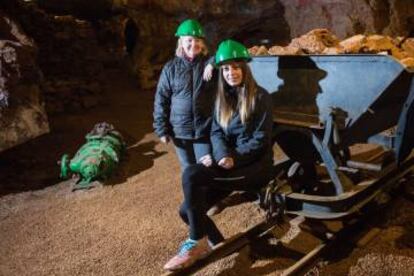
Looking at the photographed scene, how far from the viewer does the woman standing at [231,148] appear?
11.5 ft

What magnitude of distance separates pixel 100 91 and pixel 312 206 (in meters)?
9.46

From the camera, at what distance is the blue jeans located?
4.08m

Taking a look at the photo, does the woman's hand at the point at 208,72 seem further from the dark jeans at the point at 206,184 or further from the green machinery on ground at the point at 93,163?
the green machinery on ground at the point at 93,163

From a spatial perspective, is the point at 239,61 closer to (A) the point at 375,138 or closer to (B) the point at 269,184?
(B) the point at 269,184

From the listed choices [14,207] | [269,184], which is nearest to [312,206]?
[269,184]

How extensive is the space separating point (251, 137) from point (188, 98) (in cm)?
79

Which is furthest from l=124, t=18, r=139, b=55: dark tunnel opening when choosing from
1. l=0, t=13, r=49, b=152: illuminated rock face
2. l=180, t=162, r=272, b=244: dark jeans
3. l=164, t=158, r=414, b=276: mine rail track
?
l=180, t=162, r=272, b=244: dark jeans

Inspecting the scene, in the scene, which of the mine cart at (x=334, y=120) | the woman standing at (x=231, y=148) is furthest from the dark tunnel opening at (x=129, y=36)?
the woman standing at (x=231, y=148)

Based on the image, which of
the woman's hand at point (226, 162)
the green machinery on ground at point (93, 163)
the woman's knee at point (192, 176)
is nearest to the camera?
the woman's knee at point (192, 176)

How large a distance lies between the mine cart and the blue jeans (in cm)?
73

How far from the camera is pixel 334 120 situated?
3959mm

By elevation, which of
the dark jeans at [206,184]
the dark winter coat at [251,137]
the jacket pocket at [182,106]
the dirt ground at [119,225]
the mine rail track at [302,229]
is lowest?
the dirt ground at [119,225]

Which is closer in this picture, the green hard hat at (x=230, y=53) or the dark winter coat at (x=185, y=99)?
the green hard hat at (x=230, y=53)

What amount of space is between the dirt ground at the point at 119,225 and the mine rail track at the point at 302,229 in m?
0.13
